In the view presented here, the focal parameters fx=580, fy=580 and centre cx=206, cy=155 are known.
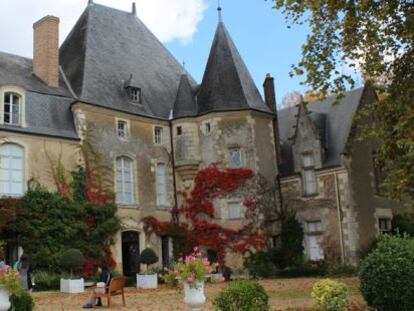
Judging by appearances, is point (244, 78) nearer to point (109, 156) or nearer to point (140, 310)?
point (109, 156)

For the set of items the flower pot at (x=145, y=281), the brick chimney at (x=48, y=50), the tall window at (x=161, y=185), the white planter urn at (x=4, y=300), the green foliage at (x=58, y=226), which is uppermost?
the brick chimney at (x=48, y=50)

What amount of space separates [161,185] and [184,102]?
12.1 feet

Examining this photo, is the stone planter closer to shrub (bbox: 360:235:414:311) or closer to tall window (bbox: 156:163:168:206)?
tall window (bbox: 156:163:168:206)

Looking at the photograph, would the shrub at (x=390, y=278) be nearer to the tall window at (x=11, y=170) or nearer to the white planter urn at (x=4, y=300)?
the white planter urn at (x=4, y=300)

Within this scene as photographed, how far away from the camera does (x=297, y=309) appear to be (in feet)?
36.1

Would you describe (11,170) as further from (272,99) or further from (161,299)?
(272,99)

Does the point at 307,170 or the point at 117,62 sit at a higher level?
the point at 117,62

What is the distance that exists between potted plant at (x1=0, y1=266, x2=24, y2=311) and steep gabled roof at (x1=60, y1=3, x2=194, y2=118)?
13.1m

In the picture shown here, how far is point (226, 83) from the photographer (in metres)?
24.5

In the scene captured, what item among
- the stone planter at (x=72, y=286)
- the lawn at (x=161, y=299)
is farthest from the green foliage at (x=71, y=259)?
the lawn at (x=161, y=299)

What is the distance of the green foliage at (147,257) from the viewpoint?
21.3m

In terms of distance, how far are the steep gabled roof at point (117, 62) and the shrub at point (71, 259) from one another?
19.6 feet

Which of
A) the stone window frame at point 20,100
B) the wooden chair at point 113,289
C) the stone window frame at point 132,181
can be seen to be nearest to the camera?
the wooden chair at point 113,289

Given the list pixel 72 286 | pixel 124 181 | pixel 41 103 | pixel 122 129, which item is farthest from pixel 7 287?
pixel 122 129
